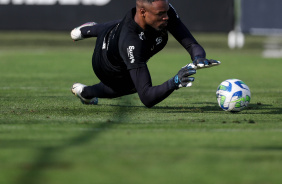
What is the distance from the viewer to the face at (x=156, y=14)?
7.79 metres

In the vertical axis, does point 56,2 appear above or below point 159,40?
below

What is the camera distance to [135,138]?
228 inches

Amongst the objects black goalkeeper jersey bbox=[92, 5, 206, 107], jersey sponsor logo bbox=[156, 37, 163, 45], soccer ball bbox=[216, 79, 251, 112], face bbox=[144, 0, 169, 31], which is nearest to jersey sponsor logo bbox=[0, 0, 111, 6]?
black goalkeeper jersey bbox=[92, 5, 206, 107]

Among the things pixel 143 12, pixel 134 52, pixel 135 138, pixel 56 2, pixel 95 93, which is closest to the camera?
pixel 135 138

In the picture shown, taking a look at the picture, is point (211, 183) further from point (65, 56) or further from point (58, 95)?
point (65, 56)

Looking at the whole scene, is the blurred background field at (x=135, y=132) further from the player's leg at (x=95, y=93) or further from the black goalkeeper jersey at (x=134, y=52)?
the black goalkeeper jersey at (x=134, y=52)

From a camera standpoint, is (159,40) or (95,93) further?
(95,93)

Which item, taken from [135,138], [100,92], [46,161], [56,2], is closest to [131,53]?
[100,92]

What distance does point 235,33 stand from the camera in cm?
2331

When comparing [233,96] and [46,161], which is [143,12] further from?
[46,161]

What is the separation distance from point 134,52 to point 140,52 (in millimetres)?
86

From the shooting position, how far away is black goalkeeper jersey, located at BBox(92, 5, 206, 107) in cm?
761

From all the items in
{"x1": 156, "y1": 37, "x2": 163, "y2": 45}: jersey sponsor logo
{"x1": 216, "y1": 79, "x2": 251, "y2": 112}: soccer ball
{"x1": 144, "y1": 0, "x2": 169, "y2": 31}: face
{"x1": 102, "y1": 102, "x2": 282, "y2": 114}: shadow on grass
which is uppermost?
{"x1": 144, "y1": 0, "x2": 169, "y2": 31}: face

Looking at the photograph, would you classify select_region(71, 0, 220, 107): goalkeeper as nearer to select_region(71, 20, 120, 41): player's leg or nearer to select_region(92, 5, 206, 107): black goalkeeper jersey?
select_region(92, 5, 206, 107): black goalkeeper jersey
